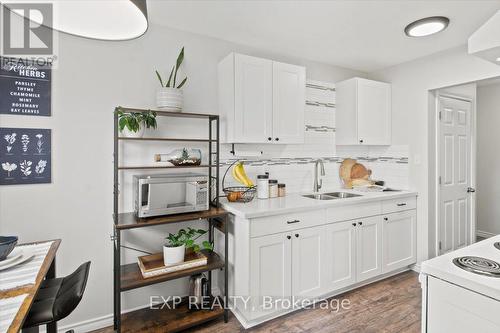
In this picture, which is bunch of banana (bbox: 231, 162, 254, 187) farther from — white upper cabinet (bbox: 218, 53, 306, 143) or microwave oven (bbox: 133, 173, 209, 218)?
microwave oven (bbox: 133, 173, 209, 218)

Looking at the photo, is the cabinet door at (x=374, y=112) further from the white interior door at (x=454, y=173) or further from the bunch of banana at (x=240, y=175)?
the bunch of banana at (x=240, y=175)

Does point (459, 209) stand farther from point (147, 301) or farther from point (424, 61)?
point (147, 301)

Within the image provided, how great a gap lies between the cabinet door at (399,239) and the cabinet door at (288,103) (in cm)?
136

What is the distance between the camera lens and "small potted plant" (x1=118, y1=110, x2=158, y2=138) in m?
1.97

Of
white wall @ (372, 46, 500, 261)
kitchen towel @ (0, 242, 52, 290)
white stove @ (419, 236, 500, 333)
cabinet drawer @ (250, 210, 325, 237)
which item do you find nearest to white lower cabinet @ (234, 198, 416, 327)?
cabinet drawer @ (250, 210, 325, 237)

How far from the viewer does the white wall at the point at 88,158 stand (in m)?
1.94

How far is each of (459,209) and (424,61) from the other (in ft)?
6.20

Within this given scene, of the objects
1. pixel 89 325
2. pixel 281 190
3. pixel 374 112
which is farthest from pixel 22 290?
pixel 374 112

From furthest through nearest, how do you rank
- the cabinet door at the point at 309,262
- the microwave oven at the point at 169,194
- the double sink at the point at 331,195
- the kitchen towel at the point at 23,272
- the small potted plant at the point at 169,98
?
the double sink at the point at 331,195 → the cabinet door at the point at 309,262 → the small potted plant at the point at 169,98 → the microwave oven at the point at 169,194 → the kitchen towel at the point at 23,272

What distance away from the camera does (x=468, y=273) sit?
1.05 meters

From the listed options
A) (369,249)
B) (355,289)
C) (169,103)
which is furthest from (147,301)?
(369,249)

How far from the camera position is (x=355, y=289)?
2715 mm

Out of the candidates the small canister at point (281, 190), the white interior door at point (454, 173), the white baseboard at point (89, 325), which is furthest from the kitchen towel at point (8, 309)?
the white interior door at point (454, 173)

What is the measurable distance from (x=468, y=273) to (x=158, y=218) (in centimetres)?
182
